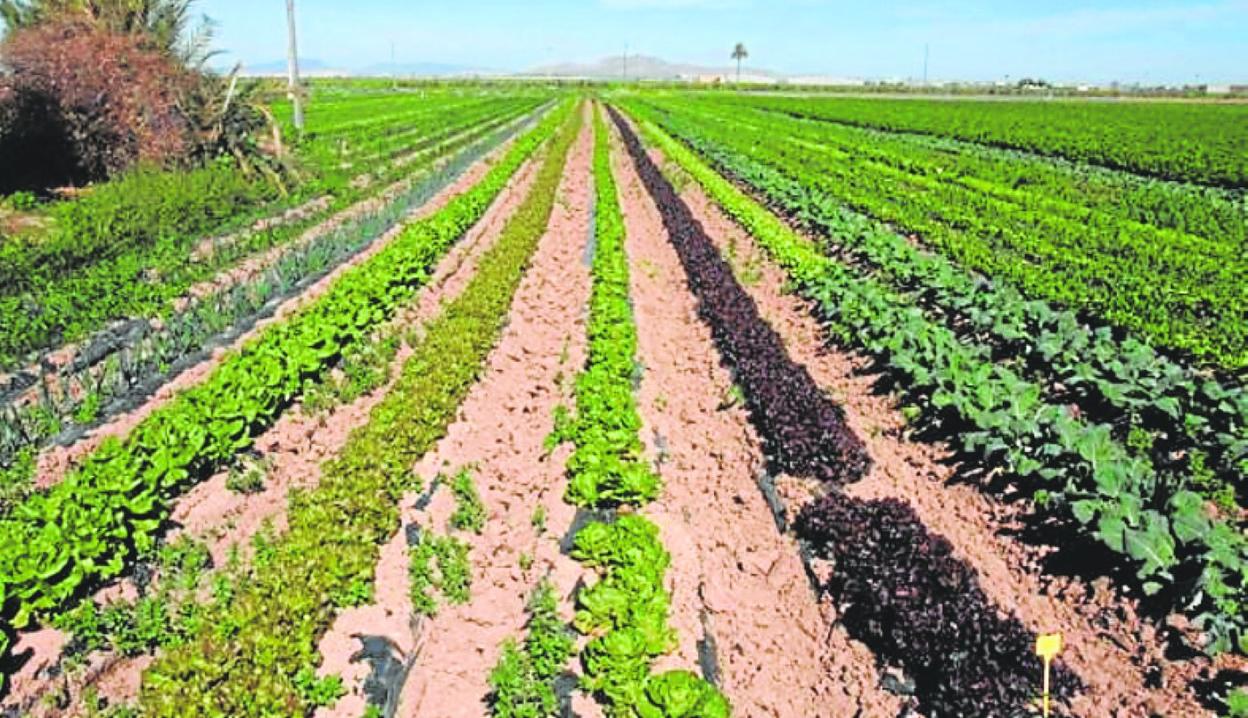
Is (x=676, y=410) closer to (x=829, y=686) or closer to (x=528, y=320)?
(x=528, y=320)

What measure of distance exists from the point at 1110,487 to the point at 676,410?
3763 millimetres

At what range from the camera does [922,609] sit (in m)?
4.85

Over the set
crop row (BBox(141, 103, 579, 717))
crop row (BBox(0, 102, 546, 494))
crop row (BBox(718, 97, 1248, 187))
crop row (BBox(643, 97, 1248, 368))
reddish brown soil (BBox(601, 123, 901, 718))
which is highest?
crop row (BBox(718, 97, 1248, 187))

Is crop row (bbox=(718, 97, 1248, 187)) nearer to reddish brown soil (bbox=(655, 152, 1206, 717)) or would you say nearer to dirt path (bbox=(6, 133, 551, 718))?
reddish brown soil (bbox=(655, 152, 1206, 717))

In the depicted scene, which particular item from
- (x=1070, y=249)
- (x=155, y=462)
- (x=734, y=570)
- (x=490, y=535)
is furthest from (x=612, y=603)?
(x=1070, y=249)

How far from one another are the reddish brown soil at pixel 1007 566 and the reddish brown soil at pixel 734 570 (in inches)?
36.7

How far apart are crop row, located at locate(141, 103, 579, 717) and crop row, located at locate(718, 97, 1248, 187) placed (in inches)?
913

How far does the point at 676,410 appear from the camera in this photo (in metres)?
8.44

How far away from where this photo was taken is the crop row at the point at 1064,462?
4.86 meters

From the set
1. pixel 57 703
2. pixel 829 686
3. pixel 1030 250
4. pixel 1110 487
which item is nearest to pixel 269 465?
pixel 57 703

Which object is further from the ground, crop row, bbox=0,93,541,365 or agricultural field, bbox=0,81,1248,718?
crop row, bbox=0,93,541,365

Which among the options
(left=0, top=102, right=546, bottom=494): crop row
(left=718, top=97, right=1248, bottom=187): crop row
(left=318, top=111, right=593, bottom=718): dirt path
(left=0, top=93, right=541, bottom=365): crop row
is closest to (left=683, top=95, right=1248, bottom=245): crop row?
(left=718, top=97, right=1248, bottom=187): crop row

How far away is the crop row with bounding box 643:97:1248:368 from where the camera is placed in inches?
404

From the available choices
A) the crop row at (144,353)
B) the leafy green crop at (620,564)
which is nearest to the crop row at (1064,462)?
the leafy green crop at (620,564)
